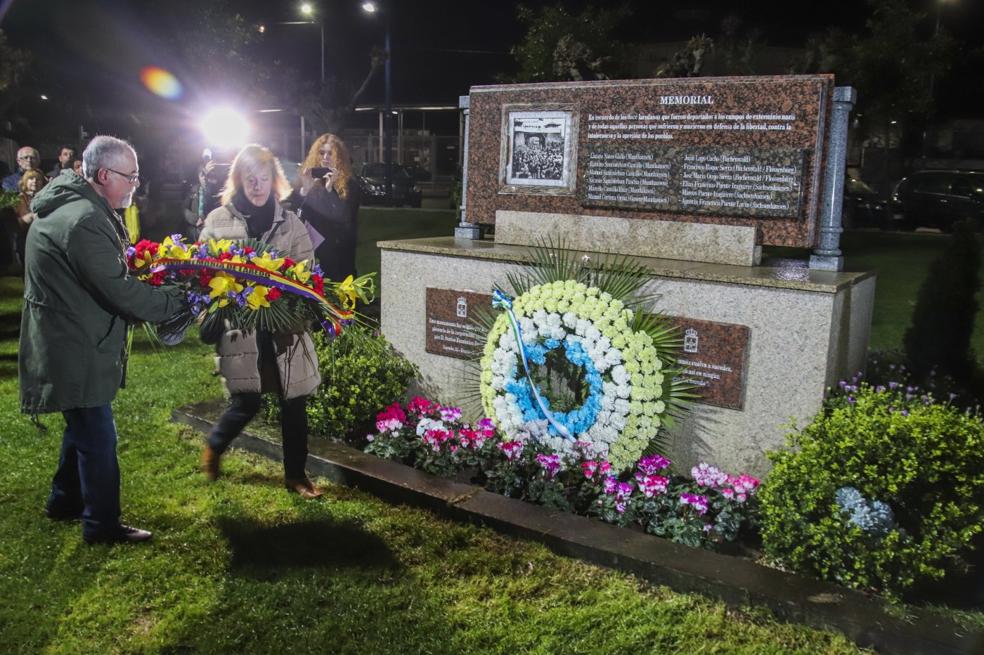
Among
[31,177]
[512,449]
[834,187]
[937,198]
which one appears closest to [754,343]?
[834,187]

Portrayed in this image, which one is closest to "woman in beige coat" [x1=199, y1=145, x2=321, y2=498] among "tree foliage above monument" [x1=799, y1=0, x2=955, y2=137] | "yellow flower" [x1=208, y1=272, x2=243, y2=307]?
"yellow flower" [x1=208, y1=272, x2=243, y2=307]

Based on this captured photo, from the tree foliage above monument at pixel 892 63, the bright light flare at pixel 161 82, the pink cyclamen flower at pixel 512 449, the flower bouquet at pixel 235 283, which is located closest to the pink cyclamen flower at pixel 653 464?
the pink cyclamen flower at pixel 512 449

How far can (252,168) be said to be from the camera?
4.39m

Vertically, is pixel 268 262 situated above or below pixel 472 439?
above

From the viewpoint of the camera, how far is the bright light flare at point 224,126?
74.8 ft

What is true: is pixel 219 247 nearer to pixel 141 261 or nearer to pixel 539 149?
pixel 141 261

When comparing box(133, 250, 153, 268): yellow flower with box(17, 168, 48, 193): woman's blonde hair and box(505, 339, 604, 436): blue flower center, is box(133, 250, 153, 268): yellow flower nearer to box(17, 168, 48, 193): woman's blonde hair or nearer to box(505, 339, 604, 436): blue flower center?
box(505, 339, 604, 436): blue flower center

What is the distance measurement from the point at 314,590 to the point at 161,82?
25547mm

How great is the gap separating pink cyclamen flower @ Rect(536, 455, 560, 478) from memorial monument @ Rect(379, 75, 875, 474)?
783 mm

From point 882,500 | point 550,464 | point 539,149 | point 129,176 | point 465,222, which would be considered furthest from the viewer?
point 465,222

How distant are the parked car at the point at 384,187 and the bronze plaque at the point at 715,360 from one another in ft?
78.5

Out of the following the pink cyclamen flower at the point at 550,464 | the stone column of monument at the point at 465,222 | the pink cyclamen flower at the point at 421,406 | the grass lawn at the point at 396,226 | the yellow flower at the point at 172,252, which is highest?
the stone column of monument at the point at 465,222

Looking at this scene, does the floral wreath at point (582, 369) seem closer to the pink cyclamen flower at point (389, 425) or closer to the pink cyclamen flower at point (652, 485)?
the pink cyclamen flower at point (652, 485)

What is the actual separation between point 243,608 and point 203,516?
1.00 m
